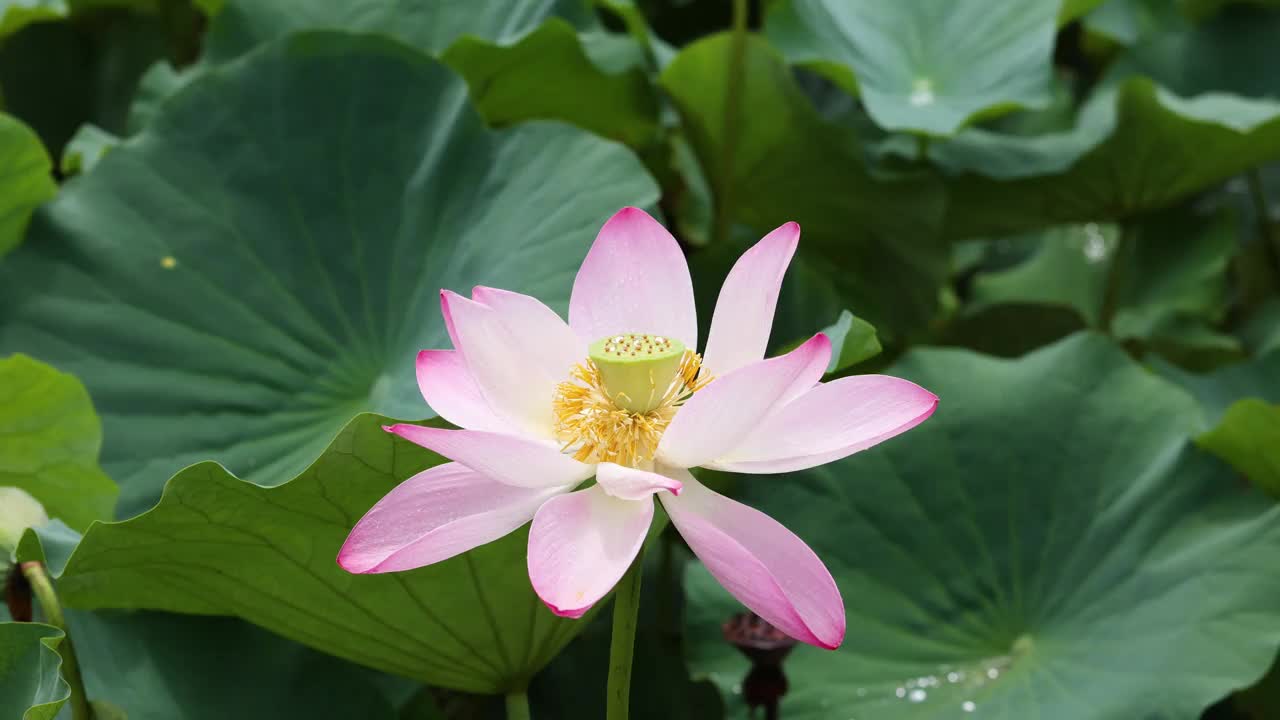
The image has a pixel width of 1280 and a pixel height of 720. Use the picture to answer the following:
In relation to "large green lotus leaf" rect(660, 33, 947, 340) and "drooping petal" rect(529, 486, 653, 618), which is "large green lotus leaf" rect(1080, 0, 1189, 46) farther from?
"drooping petal" rect(529, 486, 653, 618)

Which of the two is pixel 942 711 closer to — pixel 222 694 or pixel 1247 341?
pixel 222 694

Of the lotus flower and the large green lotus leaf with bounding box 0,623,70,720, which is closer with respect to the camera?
the lotus flower

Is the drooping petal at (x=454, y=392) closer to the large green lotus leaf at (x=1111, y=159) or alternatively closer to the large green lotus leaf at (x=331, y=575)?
the large green lotus leaf at (x=331, y=575)

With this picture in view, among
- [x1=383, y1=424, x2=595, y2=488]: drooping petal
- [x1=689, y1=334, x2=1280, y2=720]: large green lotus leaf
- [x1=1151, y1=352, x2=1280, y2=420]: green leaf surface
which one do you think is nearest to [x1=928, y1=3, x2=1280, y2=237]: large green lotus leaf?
[x1=1151, y1=352, x2=1280, y2=420]: green leaf surface

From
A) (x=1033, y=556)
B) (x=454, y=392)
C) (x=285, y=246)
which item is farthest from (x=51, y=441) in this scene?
(x=1033, y=556)

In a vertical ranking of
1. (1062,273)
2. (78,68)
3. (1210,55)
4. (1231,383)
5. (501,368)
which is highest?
(501,368)

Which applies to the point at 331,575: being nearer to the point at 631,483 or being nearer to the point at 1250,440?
the point at 631,483

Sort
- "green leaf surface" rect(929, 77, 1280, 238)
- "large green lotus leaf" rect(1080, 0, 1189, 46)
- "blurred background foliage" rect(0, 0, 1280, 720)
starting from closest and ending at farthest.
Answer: "blurred background foliage" rect(0, 0, 1280, 720), "green leaf surface" rect(929, 77, 1280, 238), "large green lotus leaf" rect(1080, 0, 1189, 46)
